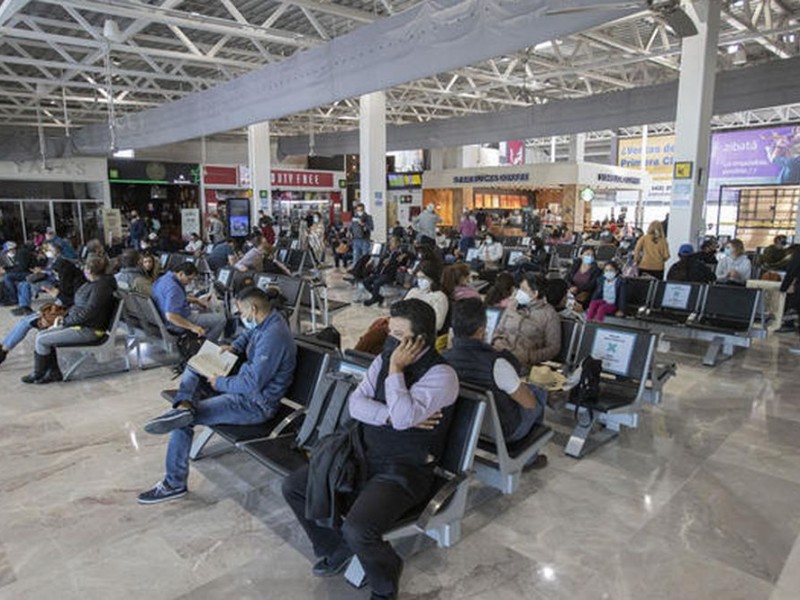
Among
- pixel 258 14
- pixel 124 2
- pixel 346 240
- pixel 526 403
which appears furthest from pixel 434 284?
pixel 346 240

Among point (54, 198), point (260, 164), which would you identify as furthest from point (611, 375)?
point (54, 198)

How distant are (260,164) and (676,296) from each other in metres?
13.8

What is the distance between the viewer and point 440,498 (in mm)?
2443

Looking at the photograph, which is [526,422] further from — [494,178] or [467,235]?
[494,178]

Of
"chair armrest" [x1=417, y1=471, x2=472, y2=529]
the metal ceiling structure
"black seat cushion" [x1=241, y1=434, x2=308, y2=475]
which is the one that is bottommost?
"black seat cushion" [x1=241, y1=434, x2=308, y2=475]

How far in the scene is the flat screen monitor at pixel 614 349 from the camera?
421 cm

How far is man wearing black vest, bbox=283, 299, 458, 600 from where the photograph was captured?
2.29m

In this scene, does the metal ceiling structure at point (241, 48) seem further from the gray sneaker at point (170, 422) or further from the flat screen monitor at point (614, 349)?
the gray sneaker at point (170, 422)

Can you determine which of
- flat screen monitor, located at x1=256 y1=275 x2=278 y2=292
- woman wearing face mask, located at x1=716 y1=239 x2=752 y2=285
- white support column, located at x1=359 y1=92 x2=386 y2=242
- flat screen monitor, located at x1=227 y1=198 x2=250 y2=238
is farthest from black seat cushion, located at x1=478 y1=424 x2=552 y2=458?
flat screen monitor, located at x1=227 y1=198 x2=250 y2=238

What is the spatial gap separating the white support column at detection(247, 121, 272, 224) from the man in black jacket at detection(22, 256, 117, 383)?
39.3 ft

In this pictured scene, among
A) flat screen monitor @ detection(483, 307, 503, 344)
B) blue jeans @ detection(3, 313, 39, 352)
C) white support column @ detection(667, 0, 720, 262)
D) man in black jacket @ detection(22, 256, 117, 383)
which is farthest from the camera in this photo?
white support column @ detection(667, 0, 720, 262)

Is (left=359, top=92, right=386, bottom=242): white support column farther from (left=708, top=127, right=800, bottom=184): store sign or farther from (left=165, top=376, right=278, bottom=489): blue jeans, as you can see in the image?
(left=708, top=127, right=800, bottom=184): store sign

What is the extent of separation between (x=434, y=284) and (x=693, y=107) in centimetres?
574

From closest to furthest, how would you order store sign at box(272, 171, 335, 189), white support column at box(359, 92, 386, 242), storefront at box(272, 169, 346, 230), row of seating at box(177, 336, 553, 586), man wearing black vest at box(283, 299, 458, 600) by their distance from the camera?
1. man wearing black vest at box(283, 299, 458, 600)
2. row of seating at box(177, 336, 553, 586)
3. white support column at box(359, 92, 386, 242)
4. storefront at box(272, 169, 346, 230)
5. store sign at box(272, 171, 335, 189)
